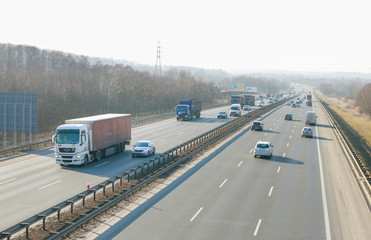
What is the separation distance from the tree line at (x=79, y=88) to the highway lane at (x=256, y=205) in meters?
48.6

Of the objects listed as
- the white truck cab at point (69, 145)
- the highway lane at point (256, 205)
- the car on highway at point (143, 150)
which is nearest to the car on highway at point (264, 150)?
the highway lane at point (256, 205)

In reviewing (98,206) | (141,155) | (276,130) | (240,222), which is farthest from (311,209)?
(276,130)

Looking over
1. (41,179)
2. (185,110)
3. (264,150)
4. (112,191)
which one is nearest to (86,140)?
(41,179)

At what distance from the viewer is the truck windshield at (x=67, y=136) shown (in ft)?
94.0

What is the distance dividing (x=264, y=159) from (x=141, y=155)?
10.8 metres

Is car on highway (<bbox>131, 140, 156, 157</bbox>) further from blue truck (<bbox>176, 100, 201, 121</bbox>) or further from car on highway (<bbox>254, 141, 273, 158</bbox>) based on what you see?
blue truck (<bbox>176, 100, 201, 121</bbox>)

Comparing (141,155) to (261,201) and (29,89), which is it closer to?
(261,201)

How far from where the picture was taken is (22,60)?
14062cm

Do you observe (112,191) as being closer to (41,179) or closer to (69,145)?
(41,179)

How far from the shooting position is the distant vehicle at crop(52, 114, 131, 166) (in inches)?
1130

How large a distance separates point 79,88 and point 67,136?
2855 inches

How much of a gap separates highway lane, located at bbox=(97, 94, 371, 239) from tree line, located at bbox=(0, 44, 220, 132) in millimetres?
48648

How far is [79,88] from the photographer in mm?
98438

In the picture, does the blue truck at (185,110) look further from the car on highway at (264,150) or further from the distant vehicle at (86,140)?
the car on highway at (264,150)
